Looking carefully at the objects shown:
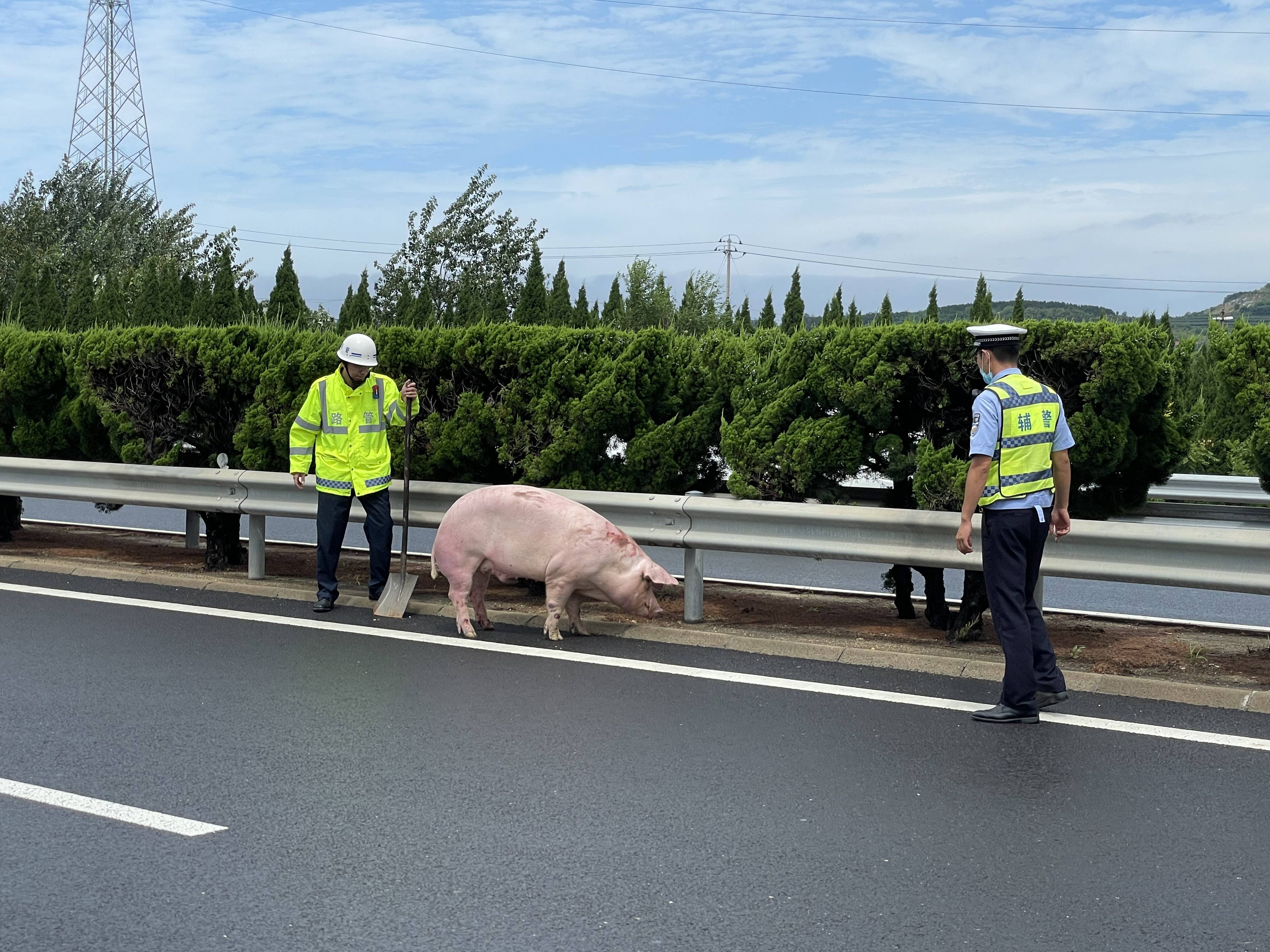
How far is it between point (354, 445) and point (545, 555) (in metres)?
2.03

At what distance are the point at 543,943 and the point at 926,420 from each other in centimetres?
533

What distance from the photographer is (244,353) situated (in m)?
10.6

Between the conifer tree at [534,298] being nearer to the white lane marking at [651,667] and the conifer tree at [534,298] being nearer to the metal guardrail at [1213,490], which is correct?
the white lane marking at [651,667]

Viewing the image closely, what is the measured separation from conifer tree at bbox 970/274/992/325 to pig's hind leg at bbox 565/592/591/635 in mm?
2854

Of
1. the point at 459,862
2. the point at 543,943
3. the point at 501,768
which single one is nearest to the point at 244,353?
the point at 501,768

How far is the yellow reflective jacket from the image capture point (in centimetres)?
928

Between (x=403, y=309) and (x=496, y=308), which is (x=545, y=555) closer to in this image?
(x=496, y=308)

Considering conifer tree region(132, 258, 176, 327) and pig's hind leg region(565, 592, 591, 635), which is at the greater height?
conifer tree region(132, 258, 176, 327)

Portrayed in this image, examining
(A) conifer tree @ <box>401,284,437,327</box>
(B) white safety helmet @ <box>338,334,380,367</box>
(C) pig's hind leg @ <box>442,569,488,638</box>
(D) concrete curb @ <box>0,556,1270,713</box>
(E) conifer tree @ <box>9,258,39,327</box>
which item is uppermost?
(E) conifer tree @ <box>9,258,39,327</box>

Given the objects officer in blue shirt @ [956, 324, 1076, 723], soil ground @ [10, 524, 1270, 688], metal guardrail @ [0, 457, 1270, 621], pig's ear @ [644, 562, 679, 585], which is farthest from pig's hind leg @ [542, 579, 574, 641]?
officer in blue shirt @ [956, 324, 1076, 723]

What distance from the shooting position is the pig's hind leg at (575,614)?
319 inches

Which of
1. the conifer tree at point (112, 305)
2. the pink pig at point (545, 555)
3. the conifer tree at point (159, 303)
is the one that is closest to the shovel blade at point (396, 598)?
the pink pig at point (545, 555)

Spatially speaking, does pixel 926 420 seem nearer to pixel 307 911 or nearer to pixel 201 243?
pixel 307 911

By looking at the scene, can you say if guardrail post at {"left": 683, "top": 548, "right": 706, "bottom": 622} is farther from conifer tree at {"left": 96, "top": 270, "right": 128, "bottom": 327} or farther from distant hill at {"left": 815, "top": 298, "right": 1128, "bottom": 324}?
conifer tree at {"left": 96, "top": 270, "right": 128, "bottom": 327}
